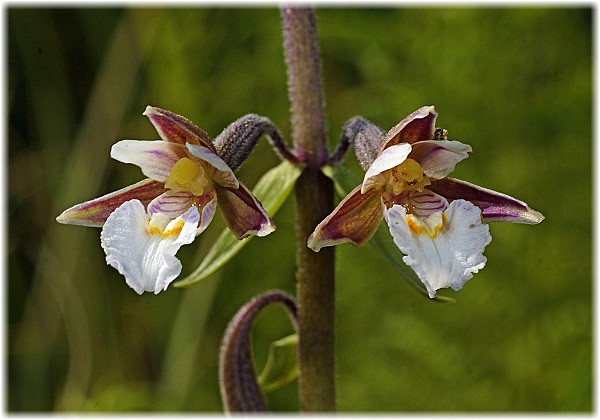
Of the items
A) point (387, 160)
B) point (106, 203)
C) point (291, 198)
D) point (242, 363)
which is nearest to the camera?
point (387, 160)

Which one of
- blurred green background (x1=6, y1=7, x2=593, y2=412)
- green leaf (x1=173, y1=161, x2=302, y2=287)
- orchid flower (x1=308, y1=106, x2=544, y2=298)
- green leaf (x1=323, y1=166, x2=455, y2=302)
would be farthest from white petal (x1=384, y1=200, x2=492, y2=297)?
blurred green background (x1=6, y1=7, x2=593, y2=412)

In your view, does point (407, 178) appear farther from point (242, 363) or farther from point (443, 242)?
point (242, 363)

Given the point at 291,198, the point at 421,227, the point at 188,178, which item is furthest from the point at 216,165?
the point at 291,198

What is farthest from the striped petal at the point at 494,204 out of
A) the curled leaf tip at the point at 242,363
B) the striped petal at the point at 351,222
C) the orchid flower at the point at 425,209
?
the curled leaf tip at the point at 242,363

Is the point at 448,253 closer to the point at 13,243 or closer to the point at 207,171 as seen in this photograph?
the point at 207,171

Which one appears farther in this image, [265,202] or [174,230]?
[265,202]

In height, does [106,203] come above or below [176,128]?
below
